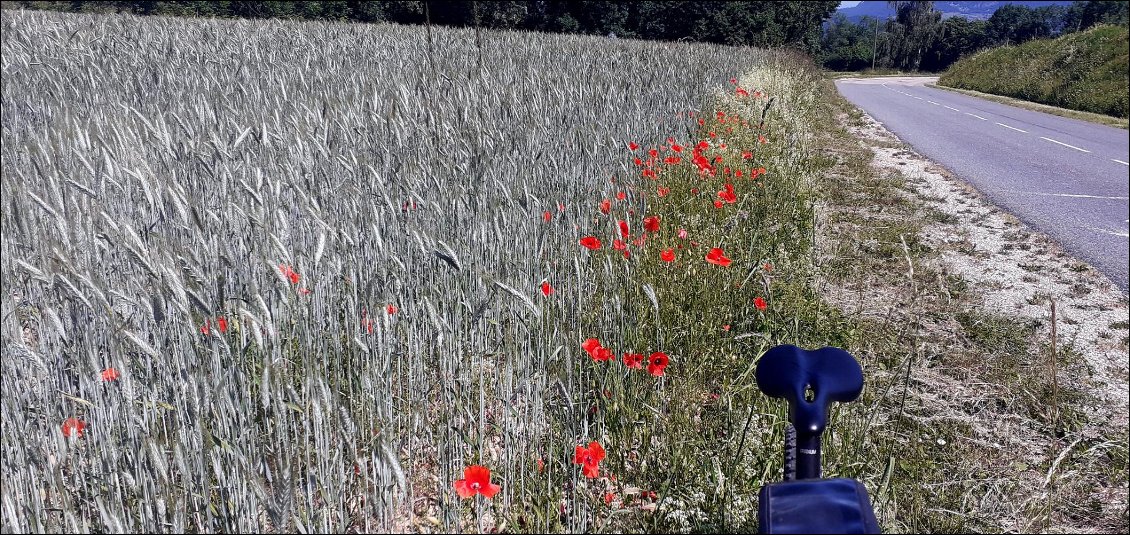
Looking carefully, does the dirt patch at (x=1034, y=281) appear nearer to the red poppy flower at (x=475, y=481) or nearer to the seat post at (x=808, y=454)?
the seat post at (x=808, y=454)

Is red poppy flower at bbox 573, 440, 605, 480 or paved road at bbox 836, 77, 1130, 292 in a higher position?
paved road at bbox 836, 77, 1130, 292

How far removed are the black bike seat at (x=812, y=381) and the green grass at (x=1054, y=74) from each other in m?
5.43

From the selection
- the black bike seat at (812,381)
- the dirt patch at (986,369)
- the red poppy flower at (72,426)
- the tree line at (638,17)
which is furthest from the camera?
the tree line at (638,17)

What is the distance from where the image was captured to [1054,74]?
12.0 metres

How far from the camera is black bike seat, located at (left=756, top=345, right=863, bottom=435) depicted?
1.01 meters

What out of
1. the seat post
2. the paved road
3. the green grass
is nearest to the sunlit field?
the seat post

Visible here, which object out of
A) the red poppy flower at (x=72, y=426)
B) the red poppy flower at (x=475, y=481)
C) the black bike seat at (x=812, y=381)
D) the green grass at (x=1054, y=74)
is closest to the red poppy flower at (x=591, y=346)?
the red poppy flower at (x=475, y=481)

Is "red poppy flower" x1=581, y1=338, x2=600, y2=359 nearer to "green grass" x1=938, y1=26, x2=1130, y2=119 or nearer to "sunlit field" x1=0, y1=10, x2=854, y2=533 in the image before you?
"sunlit field" x1=0, y1=10, x2=854, y2=533

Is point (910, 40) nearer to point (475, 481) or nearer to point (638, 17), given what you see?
point (638, 17)

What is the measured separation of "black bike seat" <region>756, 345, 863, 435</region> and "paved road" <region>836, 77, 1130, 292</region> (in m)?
0.95

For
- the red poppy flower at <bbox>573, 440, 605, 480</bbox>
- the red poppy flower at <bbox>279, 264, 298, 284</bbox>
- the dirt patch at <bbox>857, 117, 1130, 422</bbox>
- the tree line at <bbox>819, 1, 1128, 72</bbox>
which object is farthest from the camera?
the tree line at <bbox>819, 1, 1128, 72</bbox>

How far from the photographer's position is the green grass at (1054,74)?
7387 millimetres

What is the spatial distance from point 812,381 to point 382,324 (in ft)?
3.35

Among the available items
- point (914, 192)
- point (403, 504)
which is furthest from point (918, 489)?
point (914, 192)
